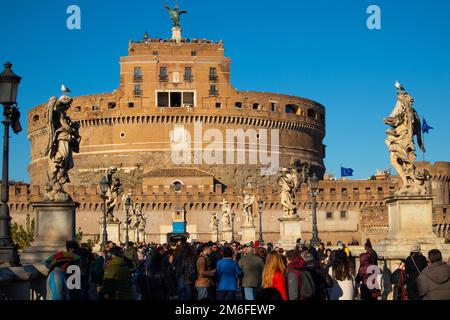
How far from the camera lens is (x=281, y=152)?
9069 centimetres

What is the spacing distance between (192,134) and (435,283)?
78222mm

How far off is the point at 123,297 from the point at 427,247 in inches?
230

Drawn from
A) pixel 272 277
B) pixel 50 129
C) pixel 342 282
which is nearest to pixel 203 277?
pixel 272 277

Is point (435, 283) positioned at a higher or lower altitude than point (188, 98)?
lower

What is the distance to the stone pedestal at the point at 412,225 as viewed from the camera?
1394cm

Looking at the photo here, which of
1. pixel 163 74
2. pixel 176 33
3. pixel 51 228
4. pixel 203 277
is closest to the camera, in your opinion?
pixel 203 277

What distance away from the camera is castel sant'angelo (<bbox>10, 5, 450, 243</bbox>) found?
81.4 meters

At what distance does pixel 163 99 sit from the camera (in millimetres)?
88812

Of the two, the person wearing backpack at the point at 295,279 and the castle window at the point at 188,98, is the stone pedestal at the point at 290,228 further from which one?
the castle window at the point at 188,98

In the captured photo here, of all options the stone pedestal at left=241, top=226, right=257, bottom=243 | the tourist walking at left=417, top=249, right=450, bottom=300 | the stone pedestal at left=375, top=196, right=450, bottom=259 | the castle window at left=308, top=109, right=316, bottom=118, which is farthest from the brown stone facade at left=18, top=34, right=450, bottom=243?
the tourist walking at left=417, top=249, right=450, bottom=300

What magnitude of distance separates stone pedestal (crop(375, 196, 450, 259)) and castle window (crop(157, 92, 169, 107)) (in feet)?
246

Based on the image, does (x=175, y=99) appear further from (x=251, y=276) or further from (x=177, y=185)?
(x=251, y=276)

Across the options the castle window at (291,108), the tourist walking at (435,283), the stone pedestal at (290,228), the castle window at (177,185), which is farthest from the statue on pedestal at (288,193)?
the castle window at (291,108)
